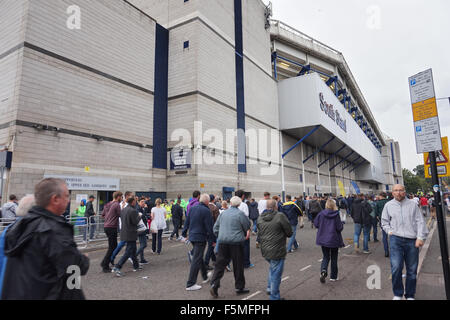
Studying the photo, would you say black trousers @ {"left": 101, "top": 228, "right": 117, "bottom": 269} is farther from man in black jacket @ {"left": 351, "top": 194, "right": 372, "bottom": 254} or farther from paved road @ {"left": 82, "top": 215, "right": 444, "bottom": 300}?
man in black jacket @ {"left": 351, "top": 194, "right": 372, "bottom": 254}

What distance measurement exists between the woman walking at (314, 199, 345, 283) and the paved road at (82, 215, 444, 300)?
0.90ft

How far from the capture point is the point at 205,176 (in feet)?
62.5

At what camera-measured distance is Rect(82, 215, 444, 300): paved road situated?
16.8 ft

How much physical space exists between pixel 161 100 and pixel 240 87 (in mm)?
7644

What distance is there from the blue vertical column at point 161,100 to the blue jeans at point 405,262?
53.6ft

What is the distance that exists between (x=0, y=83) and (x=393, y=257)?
16.9 meters

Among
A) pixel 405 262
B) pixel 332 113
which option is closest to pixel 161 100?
pixel 405 262

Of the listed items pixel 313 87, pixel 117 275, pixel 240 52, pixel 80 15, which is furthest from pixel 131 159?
pixel 313 87

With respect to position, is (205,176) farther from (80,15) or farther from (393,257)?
(393,257)

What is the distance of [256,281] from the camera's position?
238 inches

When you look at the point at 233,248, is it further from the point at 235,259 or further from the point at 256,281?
the point at 256,281

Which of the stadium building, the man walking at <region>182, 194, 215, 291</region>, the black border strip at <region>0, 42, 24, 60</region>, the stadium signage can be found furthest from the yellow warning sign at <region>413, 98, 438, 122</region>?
the stadium signage

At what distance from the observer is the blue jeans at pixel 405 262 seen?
4508mm

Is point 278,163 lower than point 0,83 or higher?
lower
